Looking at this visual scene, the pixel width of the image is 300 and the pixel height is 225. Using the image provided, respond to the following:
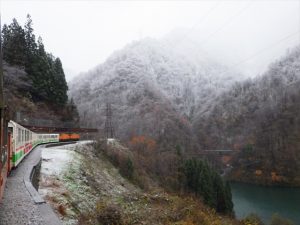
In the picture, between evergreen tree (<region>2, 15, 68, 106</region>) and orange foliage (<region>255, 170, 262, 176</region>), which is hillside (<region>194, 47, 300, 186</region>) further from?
evergreen tree (<region>2, 15, 68, 106</region>)

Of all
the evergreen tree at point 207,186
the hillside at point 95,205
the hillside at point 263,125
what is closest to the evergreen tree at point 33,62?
the evergreen tree at point 207,186

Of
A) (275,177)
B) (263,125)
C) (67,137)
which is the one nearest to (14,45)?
(67,137)

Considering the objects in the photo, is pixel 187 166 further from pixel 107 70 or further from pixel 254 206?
pixel 107 70

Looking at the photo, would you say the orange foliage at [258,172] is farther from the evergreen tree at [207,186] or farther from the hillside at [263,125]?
the evergreen tree at [207,186]

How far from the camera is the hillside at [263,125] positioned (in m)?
93.6

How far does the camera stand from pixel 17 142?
16094mm

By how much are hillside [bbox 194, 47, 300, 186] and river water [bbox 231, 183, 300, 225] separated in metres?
10.8

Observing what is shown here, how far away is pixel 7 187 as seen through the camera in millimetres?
12438

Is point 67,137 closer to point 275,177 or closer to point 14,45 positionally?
point 14,45

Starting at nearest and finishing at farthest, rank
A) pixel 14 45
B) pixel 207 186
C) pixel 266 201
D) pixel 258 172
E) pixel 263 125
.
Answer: pixel 207 186 → pixel 266 201 → pixel 14 45 → pixel 258 172 → pixel 263 125

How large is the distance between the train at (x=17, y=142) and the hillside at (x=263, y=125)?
197 feet

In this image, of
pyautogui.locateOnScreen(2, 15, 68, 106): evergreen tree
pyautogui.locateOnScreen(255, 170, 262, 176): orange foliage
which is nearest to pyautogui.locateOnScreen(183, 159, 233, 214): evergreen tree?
pyautogui.locateOnScreen(2, 15, 68, 106): evergreen tree

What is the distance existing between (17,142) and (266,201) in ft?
169

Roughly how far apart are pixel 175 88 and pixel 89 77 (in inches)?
1980
